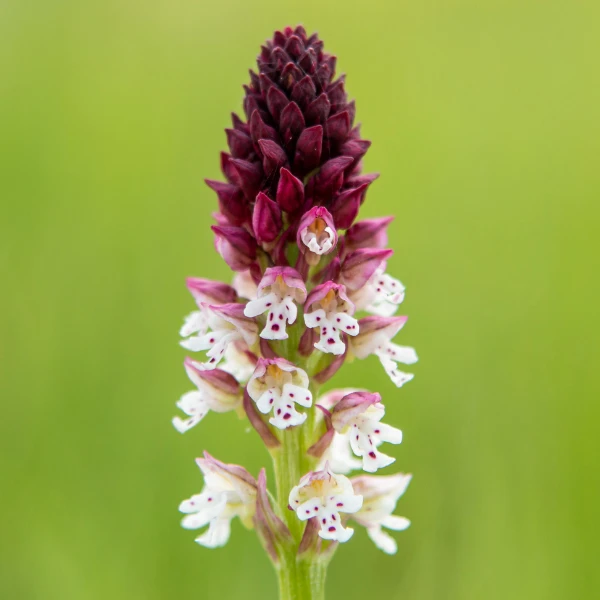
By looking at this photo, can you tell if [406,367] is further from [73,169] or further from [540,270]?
[73,169]

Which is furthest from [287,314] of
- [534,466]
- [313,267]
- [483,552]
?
[534,466]

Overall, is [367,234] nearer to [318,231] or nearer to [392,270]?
[318,231]

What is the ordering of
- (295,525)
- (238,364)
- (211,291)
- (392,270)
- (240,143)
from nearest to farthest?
(295,525), (240,143), (211,291), (238,364), (392,270)

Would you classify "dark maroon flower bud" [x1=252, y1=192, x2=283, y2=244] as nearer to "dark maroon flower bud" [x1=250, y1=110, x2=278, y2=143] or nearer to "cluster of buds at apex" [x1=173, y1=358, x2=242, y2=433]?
"dark maroon flower bud" [x1=250, y1=110, x2=278, y2=143]

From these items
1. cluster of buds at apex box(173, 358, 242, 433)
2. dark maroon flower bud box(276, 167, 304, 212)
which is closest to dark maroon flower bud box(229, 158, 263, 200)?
dark maroon flower bud box(276, 167, 304, 212)

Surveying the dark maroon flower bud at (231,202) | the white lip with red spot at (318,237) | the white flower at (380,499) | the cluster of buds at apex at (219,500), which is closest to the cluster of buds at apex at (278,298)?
the white lip with red spot at (318,237)

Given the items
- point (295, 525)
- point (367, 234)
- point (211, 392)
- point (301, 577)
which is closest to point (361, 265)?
point (367, 234)

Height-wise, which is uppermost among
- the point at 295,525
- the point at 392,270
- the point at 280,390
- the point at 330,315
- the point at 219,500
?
the point at 392,270
